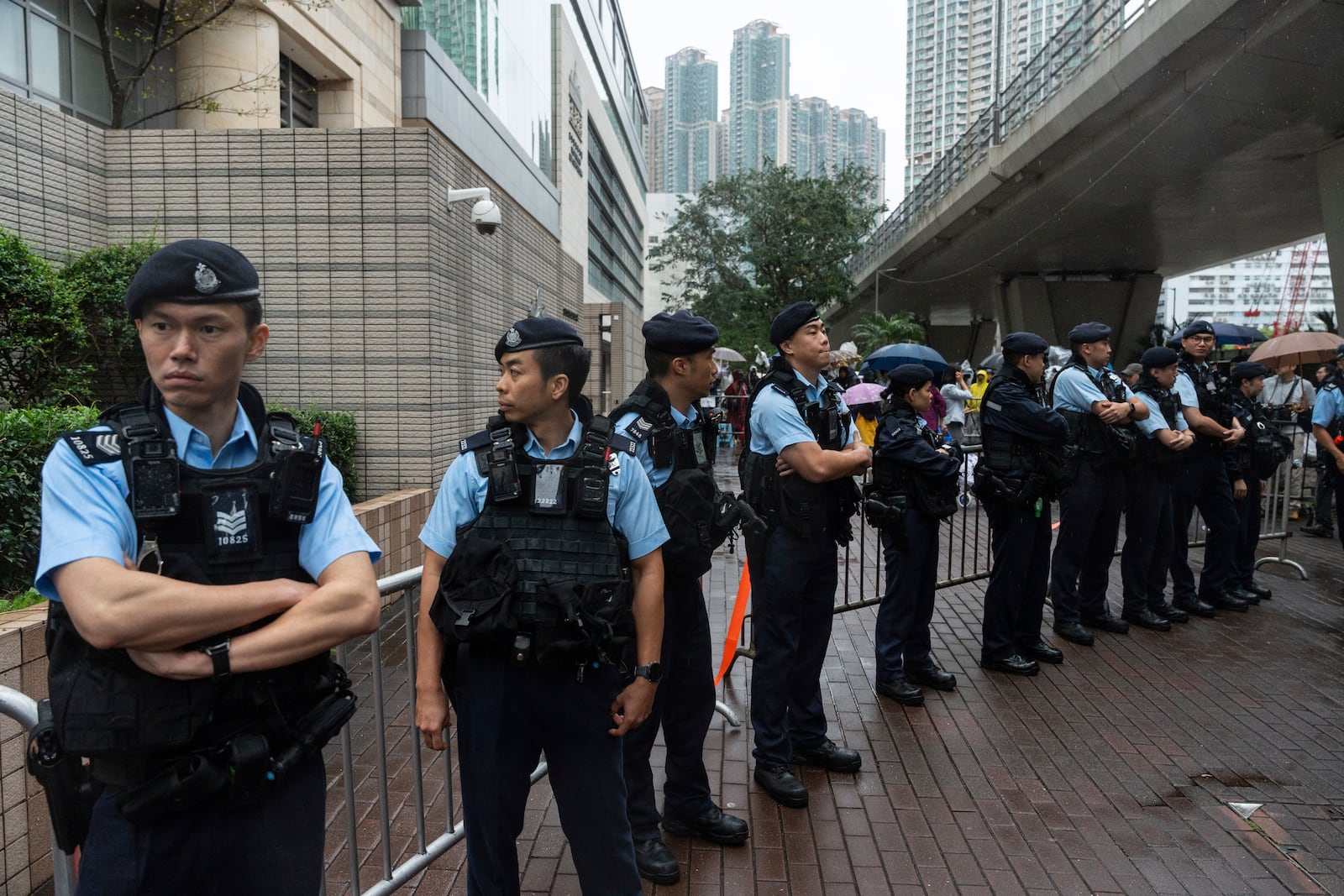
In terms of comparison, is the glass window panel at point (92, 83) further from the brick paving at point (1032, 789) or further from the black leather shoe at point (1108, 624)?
the black leather shoe at point (1108, 624)

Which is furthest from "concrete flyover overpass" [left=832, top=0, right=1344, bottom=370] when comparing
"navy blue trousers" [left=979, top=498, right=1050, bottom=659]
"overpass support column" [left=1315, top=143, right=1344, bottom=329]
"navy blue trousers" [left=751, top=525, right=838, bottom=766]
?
"navy blue trousers" [left=751, top=525, right=838, bottom=766]

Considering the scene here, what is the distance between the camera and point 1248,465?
736 cm

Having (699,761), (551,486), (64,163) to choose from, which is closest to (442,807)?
(699,761)

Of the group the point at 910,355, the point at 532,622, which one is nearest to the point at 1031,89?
the point at 910,355

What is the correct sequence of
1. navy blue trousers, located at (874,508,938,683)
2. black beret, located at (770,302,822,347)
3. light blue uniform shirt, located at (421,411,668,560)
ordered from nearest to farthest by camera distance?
light blue uniform shirt, located at (421,411,668,560), black beret, located at (770,302,822,347), navy blue trousers, located at (874,508,938,683)

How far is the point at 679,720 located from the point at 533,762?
111cm

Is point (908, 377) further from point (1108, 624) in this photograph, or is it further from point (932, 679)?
point (1108, 624)

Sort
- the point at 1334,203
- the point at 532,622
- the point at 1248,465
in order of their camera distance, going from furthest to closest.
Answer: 1. the point at 1334,203
2. the point at 1248,465
3. the point at 532,622

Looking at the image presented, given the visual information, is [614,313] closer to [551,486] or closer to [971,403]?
[971,403]

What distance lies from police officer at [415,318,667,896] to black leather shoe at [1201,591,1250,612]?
20.5 feet

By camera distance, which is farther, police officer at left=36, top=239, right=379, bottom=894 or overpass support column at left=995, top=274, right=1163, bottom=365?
overpass support column at left=995, top=274, right=1163, bottom=365

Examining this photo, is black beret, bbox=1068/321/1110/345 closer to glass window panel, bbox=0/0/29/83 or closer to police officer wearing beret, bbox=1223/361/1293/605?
police officer wearing beret, bbox=1223/361/1293/605

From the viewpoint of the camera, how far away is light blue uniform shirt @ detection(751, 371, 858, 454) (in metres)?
3.89

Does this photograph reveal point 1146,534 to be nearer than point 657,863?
No
